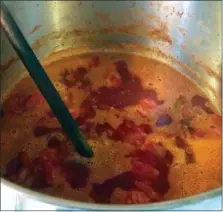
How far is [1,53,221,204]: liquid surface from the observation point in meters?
0.96

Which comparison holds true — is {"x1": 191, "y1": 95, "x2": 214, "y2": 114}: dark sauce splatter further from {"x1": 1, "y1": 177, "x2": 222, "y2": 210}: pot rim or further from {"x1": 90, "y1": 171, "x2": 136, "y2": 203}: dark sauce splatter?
{"x1": 1, "y1": 177, "x2": 222, "y2": 210}: pot rim

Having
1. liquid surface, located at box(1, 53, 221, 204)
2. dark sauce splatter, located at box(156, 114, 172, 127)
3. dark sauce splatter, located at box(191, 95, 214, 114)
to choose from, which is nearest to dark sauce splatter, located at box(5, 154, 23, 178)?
liquid surface, located at box(1, 53, 221, 204)

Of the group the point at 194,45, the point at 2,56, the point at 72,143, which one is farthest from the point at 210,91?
the point at 2,56

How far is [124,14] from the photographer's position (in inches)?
49.5

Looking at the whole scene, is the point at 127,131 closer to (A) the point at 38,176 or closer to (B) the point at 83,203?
(A) the point at 38,176

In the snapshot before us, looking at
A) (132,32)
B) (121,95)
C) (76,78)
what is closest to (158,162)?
(121,95)

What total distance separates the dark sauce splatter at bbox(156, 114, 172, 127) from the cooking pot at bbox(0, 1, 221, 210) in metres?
0.16

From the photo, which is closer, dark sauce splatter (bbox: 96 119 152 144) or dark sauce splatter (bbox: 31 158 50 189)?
dark sauce splatter (bbox: 31 158 50 189)

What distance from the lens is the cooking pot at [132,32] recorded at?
1.17 meters

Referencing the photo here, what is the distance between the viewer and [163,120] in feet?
3.67

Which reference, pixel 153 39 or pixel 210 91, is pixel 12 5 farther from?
pixel 210 91

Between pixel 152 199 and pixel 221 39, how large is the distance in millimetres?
512

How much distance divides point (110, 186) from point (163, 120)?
0.86 ft

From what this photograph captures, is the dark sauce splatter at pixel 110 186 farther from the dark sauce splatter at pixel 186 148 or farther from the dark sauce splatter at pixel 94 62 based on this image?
the dark sauce splatter at pixel 94 62
